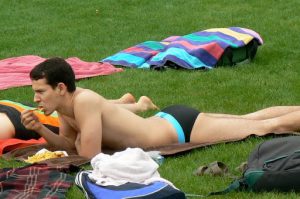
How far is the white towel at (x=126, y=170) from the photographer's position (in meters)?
4.66

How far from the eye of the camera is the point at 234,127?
6.45 m

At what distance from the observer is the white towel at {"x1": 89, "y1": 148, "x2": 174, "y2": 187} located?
15.3ft

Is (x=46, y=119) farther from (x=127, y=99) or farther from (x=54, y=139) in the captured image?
(x=127, y=99)

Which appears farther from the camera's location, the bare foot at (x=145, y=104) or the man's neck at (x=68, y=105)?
the bare foot at (x=145, y=104)

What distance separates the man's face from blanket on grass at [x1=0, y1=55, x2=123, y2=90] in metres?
3.52

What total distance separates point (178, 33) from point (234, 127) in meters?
6.80

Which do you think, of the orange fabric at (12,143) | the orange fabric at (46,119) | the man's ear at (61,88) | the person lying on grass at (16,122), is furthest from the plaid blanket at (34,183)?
the orange fabric at (46,119)

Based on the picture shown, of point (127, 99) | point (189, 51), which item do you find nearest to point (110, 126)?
point (127, 99)

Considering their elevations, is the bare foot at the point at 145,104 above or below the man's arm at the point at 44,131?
below

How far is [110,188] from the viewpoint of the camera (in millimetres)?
4609

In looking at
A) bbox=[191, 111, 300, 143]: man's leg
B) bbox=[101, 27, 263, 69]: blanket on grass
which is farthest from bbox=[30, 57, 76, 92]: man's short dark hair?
bbox=[101, 27, 263, 69]: blanket on grass

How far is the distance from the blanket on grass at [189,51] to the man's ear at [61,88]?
4209 millimetres

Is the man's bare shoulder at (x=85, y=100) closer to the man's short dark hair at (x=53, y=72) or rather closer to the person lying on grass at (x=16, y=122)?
the man's short dark hair at (x=53, y=72)

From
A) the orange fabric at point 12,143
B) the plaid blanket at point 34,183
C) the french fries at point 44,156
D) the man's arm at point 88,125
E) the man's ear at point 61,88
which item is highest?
the man's ear at point 61,88
